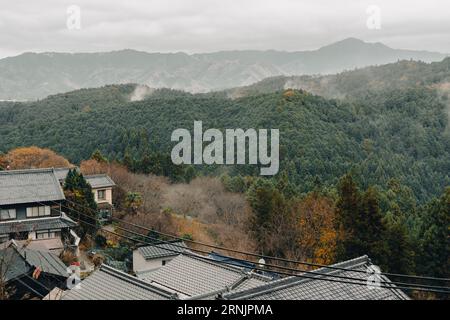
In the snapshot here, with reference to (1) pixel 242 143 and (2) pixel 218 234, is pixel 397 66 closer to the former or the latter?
(1) pixel 242 143

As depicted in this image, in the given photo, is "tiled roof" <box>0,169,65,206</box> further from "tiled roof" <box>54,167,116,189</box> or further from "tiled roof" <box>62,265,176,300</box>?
"tiled roof" <box>62,265,176,300</box>

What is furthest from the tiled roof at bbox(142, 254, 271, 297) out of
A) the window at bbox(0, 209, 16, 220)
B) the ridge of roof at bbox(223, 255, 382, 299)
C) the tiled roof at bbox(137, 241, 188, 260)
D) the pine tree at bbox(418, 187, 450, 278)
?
the pine tree at bbox(418, 187, 450, 278)

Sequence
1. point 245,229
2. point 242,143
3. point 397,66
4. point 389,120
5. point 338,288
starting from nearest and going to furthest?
point 338,288 < point 245,229 < point 242,143 < point 389,120 < point 397,66

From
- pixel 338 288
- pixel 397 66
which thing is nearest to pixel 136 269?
pixel 338 288

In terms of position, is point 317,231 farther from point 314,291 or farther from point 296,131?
point 296,131
